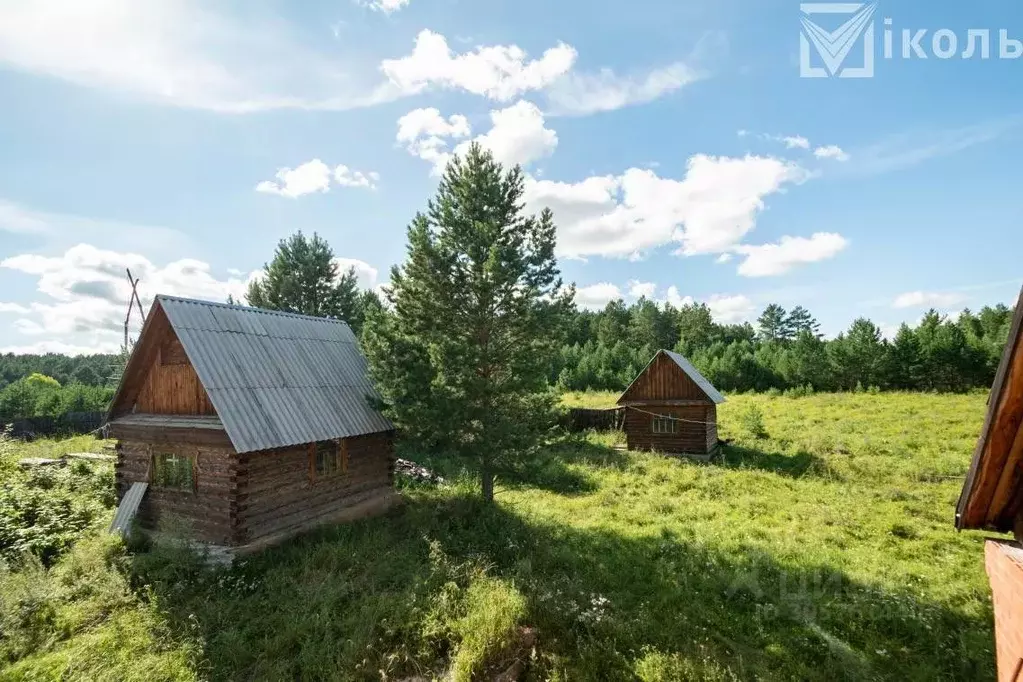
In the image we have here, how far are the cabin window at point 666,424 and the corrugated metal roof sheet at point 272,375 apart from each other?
51.7 ft

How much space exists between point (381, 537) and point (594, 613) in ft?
20.3

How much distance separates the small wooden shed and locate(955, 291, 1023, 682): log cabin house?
73.5 feet

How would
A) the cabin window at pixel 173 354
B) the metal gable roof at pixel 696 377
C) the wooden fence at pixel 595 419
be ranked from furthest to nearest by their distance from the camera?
the wooden fence at pixel 595 419 → the metal gable roof at pixel 696 377 → the cabin window at pixel 173 354

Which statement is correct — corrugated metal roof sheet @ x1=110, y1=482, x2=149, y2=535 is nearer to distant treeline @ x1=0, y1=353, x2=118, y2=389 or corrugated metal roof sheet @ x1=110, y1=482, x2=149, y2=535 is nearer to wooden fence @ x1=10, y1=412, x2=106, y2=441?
wooden fence @ x1=10, y1=412, x2=106, y2=441

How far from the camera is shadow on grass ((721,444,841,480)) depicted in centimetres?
2048

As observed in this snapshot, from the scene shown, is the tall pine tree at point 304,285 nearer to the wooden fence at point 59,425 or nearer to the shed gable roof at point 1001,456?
the wooden fence at point 59,425

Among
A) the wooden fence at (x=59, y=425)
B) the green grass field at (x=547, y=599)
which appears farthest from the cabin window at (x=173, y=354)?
the wooden fence at (x=59, y=425)

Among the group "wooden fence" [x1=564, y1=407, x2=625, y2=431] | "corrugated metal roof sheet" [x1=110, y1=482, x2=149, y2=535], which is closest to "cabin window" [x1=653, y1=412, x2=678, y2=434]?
"wooden fence" [x1=564, y1=407, x2=625, y2=431]

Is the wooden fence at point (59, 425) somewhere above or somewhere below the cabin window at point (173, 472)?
below

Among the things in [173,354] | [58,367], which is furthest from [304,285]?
[58,367]

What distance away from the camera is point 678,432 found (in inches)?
1006

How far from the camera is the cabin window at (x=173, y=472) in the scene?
510 inches

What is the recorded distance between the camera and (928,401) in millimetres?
33719

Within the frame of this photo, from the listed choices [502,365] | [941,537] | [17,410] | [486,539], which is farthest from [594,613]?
[17,410]
